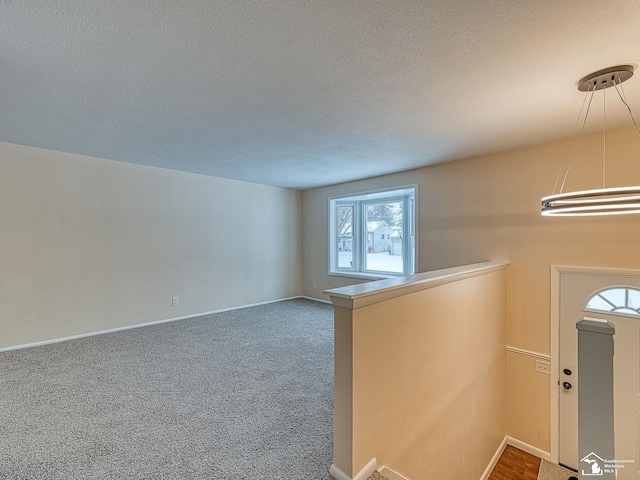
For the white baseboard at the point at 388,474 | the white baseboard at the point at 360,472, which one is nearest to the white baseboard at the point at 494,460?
the white baseboard at the point at 388,474

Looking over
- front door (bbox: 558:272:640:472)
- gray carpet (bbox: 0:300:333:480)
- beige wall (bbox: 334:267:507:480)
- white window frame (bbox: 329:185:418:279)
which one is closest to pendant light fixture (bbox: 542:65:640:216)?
beige wall (bbox: 334:267:507:480)

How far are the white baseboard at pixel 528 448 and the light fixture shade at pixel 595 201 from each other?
9.53 ft

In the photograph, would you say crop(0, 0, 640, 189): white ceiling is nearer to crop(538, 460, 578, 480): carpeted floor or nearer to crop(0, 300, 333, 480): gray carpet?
crop(0, 300, 333, 480): gray carpet

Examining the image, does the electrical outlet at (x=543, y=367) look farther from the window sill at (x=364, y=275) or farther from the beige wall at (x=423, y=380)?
the window sill at (x=364, y=275)

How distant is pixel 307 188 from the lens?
5.93 m

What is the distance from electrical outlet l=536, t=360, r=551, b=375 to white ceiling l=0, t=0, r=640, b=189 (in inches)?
92.4

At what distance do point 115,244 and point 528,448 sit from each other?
18.1 ft

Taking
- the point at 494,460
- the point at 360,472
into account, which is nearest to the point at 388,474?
the point at 360,472

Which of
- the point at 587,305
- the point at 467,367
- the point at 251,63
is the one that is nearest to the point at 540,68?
the point at 251,63

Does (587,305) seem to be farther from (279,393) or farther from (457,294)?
(279,393)

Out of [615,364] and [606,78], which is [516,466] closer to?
[615,364]

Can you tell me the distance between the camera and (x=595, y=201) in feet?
4.69

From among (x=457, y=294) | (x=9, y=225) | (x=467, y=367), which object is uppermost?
(x=9, y=225)

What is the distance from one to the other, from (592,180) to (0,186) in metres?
6.12
